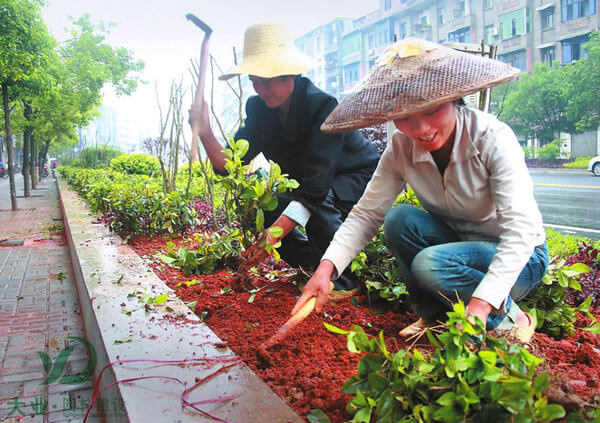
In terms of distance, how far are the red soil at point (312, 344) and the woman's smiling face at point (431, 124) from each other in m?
0.74

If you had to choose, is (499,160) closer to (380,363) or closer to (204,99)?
(380,363)

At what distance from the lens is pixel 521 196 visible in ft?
5.27

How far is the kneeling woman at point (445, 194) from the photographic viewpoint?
4.97ft

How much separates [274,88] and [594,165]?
9125 millimetres

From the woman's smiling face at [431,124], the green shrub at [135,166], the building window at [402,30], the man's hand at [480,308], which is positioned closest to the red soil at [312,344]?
the man's hand at [480,308]

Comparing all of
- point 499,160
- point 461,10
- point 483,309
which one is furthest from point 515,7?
point 483,309

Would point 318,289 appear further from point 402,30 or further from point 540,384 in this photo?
point 402,30

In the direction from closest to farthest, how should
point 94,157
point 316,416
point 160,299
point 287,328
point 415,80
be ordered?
point 316,416, point 415,80, point 287,328, point 160,299, point 94,157

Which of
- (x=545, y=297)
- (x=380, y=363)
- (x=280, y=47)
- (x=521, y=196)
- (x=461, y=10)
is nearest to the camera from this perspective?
(x=380, y=363)

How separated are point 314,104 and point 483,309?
4.43 ft

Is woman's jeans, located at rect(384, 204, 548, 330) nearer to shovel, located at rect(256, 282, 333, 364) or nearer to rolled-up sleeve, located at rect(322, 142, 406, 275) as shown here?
rolled-up sleeve, located at rect(322, 142, 406, 275)

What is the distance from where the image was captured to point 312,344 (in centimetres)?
193

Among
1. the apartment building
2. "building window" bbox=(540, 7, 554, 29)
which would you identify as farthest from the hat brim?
"building window" bbox=(540, 7, 554, 29)

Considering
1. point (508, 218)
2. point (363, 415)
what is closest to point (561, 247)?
point (508, 218)
